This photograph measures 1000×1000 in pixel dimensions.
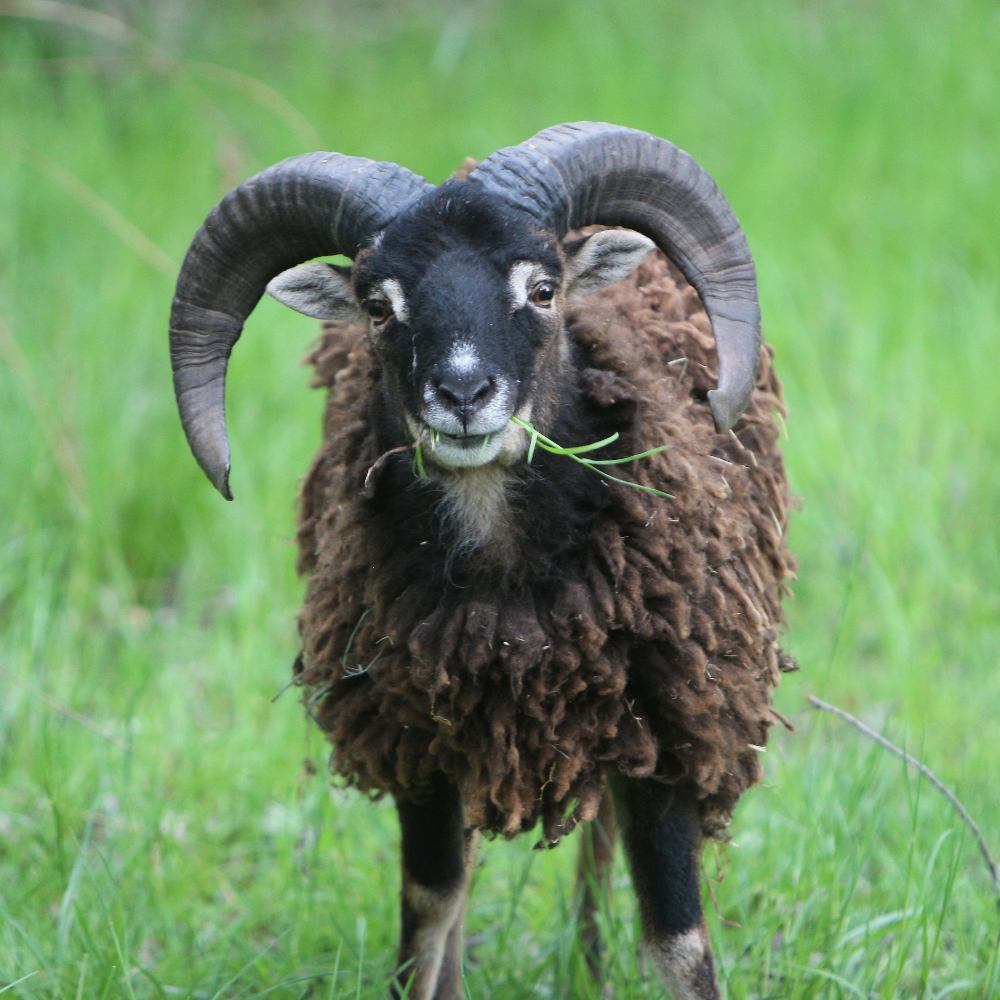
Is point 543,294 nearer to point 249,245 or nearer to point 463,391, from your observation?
point 463,391

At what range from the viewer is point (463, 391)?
3.11 metres

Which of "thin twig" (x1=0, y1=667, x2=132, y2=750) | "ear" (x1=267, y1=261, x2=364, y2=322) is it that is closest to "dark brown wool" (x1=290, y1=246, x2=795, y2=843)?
"ear" (x1=267, y1=261, x2=364, y2=322)

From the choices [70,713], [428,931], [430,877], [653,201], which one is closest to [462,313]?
[653,201]

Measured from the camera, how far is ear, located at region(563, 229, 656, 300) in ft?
11.8

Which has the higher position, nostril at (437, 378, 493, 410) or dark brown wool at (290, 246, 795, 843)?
nostril at (437, 378, 493, 410)

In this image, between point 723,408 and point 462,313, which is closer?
point 462,313

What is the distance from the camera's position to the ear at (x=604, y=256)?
3600 mm

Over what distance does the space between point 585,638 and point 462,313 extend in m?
0.96

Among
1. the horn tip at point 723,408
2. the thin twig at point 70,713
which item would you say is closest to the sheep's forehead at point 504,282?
the horn tip at point 723,408

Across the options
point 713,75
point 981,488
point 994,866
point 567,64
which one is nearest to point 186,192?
point 567,64

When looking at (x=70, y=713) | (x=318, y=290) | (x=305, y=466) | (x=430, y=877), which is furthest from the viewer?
(x=305, y=466)

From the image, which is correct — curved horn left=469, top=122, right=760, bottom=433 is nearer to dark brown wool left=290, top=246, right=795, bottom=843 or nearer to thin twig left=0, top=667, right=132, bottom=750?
dark brown wool left=290, top=246, right=795, bottom=843

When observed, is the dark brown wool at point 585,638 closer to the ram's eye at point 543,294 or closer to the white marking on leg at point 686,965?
the ram's eye at point 543,294

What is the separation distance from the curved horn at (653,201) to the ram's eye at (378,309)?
42 cm
